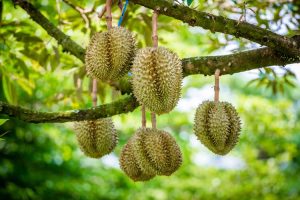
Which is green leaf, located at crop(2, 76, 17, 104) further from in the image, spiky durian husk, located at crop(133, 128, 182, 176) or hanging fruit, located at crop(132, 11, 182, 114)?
hanging fruit, located at crop(132, 11, 182, 114)

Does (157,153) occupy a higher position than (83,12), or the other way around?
(83,12)

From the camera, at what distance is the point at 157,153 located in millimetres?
1735

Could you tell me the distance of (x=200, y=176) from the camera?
557 cm

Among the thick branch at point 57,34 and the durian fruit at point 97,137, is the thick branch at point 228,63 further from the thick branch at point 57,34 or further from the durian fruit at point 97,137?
the thick branch at point 57,34

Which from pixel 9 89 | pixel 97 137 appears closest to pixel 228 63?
pixel 97 137

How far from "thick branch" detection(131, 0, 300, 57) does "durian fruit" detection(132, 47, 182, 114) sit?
121mm

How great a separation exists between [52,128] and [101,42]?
10.5ft

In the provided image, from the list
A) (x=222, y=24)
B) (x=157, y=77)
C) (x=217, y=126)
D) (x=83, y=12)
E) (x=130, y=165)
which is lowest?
(x=130, y=165)

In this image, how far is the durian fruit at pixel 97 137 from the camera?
6.40 feet

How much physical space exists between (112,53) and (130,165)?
1.43 ft

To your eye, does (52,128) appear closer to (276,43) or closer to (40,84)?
(40,84)

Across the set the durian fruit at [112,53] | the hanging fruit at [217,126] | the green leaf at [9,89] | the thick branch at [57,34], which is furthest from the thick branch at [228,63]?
the green leaf at [9,89]

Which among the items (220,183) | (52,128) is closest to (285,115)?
(220,183)

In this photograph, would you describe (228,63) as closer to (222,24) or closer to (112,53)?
(222,24)
